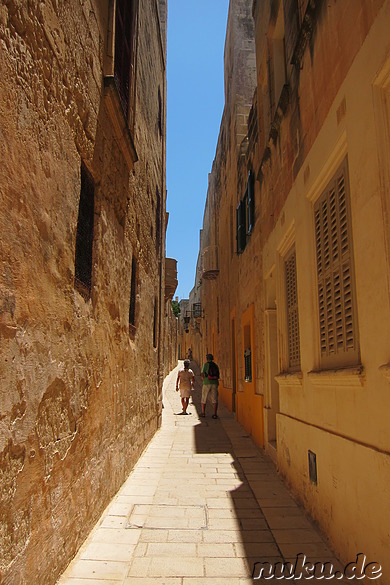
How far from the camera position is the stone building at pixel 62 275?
7.26 feet

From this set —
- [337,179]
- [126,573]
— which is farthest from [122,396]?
[337,179]

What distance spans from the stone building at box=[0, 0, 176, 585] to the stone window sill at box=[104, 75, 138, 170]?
0.6 inches

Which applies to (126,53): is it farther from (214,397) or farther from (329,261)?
(214,397)

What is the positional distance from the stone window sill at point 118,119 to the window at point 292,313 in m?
2.31

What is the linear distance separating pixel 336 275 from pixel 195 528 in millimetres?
2495

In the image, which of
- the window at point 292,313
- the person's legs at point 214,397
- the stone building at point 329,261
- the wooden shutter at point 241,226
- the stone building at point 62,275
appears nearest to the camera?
the stone building at point 62,275

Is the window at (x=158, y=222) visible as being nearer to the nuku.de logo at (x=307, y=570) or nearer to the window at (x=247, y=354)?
the window at (x=247, y=354)

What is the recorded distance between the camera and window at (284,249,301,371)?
5.52 m

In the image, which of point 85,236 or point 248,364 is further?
point 248,364

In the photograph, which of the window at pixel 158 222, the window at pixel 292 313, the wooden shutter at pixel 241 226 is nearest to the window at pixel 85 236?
the window at pixel 292 313

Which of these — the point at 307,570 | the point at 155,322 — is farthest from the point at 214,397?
the point at 307,570

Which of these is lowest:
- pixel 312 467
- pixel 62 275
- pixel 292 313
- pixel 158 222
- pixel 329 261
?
pixel 312 467

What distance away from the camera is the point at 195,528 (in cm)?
399

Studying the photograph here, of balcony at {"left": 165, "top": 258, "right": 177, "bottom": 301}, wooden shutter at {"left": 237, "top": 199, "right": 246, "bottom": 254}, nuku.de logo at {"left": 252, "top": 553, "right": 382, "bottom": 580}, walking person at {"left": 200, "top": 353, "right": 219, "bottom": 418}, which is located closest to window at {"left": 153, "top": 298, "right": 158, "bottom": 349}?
wooden shutter at {"left": 237, "top": 199, "right": 246, "bottom": 254}
